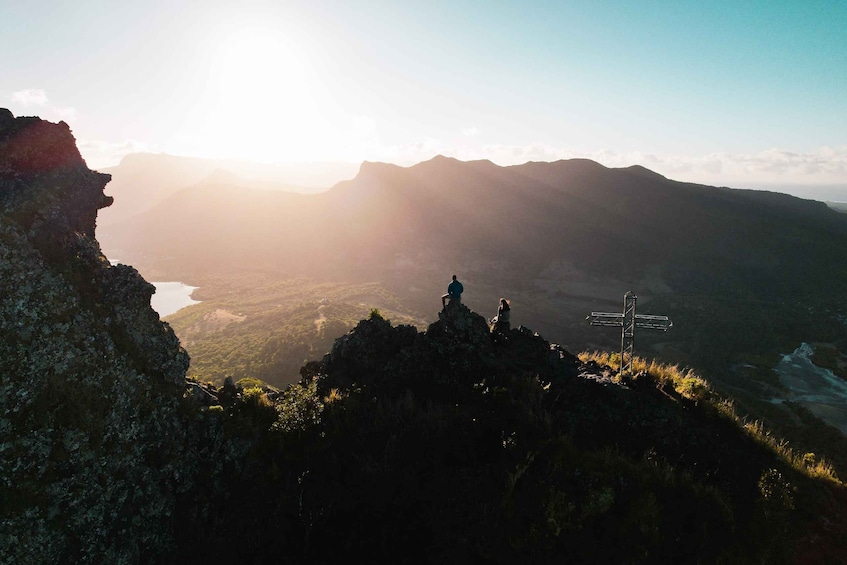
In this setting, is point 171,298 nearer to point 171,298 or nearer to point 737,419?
point 171,298

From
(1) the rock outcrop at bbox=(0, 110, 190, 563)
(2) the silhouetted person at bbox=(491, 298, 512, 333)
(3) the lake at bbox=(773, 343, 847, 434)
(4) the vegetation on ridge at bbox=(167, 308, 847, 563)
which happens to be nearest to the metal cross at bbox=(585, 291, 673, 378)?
(4) the vegetation on ridge at bbox=(167, 308, 847, 563)

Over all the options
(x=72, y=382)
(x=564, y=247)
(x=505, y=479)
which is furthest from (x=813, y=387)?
(x=564, y=247)

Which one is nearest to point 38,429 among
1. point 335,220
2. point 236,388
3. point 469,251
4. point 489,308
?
point 236,388

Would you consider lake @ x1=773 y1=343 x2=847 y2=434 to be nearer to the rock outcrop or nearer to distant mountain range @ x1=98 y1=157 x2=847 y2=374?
distant mountain range @ x1=98 y1=157 x2=847 y2=374

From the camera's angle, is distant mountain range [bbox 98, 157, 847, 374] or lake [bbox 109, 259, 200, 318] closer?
distant mountain range [bbox 98, 157, 847, 374]

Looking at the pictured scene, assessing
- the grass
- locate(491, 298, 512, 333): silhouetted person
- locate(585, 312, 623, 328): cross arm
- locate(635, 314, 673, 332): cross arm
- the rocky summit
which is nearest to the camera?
the rocky summit

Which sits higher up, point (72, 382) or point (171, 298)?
point (72, 382)

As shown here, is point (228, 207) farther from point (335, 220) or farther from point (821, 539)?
point (821, 539)

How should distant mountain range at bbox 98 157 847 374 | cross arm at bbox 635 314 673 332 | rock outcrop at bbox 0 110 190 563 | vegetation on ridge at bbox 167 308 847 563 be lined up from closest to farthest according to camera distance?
rock outcrop at bbox 0 110 190 563
vegetation on ridge at bbox 167 308 847 563
cross arm at bbox 635 314 673 332
distant mountain range at bbox 98 157 847 374

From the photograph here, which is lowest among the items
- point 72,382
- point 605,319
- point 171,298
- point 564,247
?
point 171,298
